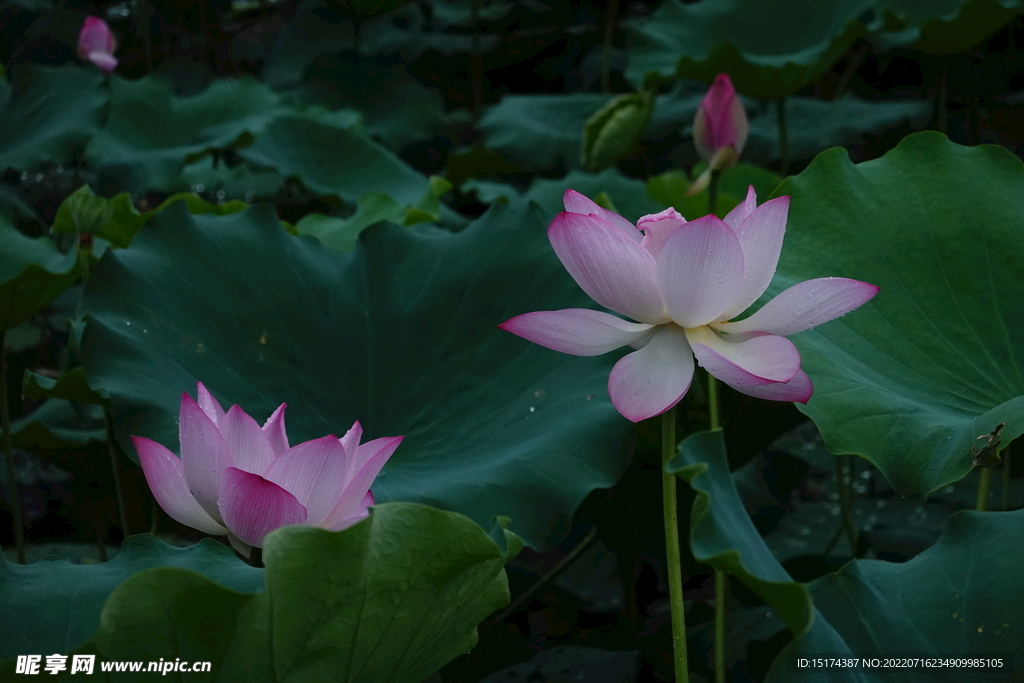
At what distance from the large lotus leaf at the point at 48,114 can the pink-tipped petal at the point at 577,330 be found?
4.43 ft

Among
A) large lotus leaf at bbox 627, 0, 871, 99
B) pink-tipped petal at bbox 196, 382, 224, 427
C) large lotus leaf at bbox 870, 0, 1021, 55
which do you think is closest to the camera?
pink-tipped petal at bbox 196, 382, 224, 427

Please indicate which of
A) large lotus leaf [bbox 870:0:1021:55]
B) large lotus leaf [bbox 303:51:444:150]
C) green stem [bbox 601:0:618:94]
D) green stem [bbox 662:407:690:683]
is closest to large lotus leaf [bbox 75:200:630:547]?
green stem [bbox 662:407:690:683]

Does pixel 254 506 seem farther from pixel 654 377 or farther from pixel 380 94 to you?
pixel 380 94

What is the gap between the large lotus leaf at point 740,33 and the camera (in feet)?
6.23

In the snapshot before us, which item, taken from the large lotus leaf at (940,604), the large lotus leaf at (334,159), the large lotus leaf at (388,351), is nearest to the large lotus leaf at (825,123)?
the large lotus leaf at (334,159)

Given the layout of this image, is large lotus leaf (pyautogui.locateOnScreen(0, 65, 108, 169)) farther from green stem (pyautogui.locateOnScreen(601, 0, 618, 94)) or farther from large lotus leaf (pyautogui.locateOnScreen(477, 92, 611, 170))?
green stem (pyautogui.locateOnScreen(601, 0, 618, 94))

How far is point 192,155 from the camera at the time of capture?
6.50 feet

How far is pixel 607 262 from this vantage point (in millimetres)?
559

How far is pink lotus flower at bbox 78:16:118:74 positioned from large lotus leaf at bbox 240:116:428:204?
375 mm

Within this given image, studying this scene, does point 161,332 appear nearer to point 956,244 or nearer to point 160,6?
point 956,244

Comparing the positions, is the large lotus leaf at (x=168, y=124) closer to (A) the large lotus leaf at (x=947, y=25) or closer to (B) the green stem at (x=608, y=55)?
(B) the green stem at (x=608, y=55)

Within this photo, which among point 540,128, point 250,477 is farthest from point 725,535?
point 540,128

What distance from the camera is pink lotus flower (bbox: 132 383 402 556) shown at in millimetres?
540

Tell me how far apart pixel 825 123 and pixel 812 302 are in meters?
1.87
